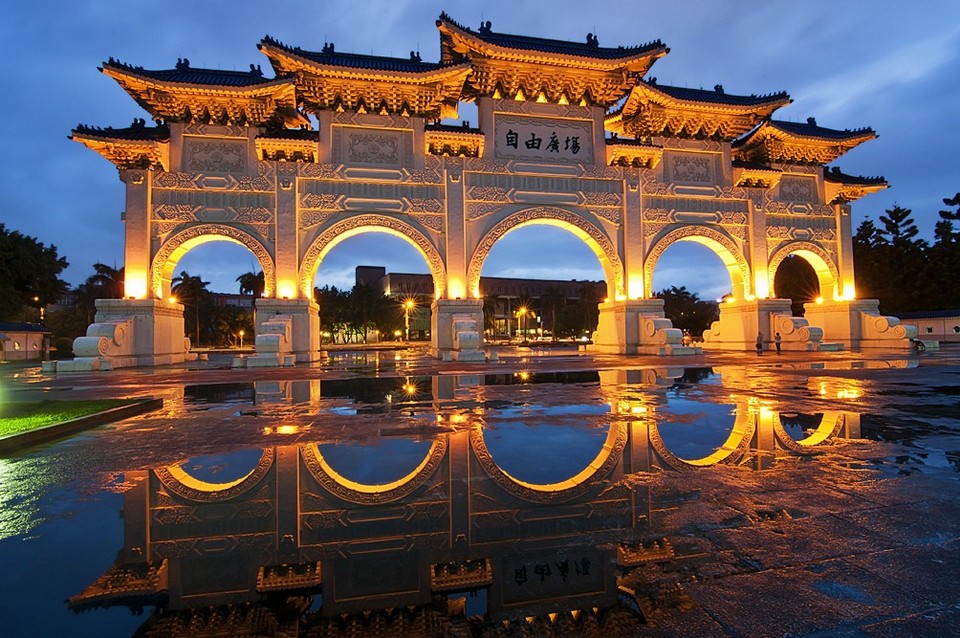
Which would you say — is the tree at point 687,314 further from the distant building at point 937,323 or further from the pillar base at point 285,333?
the pillar base at point 285,333

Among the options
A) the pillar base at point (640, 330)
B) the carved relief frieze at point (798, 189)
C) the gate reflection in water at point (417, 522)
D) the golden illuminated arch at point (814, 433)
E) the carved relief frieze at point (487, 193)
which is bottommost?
the golden illuminated arch at point (814, 433)

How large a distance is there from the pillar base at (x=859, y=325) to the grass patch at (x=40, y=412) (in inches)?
1101

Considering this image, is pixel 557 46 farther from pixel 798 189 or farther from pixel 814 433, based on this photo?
pixel 814 433

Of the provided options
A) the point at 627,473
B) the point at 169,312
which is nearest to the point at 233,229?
the point at 169,312

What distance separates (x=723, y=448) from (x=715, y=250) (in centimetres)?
2107

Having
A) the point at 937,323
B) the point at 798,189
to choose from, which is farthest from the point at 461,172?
the point at 937,323

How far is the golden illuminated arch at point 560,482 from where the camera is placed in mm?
3088

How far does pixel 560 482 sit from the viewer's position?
333cm

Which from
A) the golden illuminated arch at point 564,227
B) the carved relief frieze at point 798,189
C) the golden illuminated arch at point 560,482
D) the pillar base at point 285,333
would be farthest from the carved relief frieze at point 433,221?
the carved relief frieze at point 798,189

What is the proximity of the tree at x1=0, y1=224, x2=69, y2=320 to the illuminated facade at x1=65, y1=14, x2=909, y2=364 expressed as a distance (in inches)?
588

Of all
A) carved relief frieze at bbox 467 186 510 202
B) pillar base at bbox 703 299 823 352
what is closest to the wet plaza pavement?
carved relief frieze at bbox 467 186 510 202

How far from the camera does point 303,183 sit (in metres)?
18.6

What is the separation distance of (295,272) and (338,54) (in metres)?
9.25

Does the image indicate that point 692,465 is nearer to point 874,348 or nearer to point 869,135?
point 874,348
